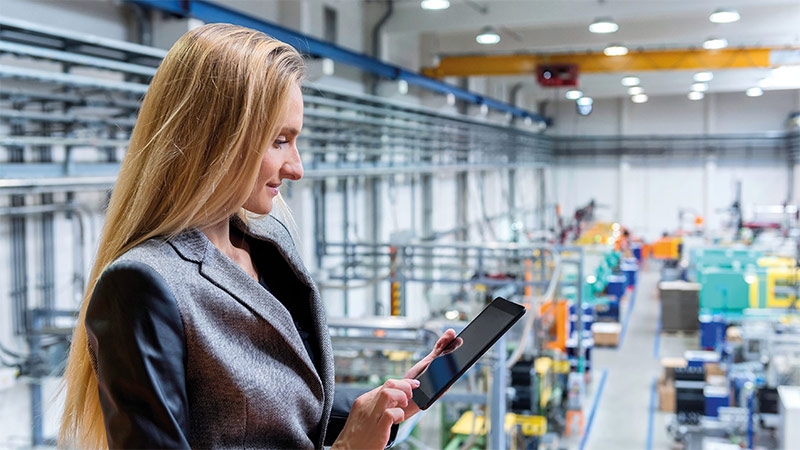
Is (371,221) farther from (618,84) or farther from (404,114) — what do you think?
(618,84)

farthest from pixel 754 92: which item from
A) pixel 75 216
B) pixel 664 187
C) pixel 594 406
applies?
pixel 75 216

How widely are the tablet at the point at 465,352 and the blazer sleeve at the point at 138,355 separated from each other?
0.36m

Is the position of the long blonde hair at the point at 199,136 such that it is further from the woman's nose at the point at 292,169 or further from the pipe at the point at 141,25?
the pipe at the point at 141,25

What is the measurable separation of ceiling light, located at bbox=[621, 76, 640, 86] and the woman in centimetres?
1633

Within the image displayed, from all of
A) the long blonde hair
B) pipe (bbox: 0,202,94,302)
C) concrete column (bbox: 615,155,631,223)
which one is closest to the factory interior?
pipe (bbox: 0,202,94,302)

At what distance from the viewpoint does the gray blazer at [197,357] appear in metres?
0.82

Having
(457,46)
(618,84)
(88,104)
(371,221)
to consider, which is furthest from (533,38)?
(88,104)

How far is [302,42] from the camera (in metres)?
5.95

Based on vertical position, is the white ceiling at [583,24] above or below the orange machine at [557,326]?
above

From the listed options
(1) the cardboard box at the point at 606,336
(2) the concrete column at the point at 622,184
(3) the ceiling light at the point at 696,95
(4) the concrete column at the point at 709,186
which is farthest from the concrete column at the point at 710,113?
(1) the cardboard box at the point at 606,336

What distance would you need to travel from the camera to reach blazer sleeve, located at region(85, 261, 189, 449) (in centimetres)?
82

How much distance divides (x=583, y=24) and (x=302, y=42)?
6451mm

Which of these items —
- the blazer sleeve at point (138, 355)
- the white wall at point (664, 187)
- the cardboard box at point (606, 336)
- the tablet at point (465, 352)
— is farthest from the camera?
the white wall at point (664, 187)

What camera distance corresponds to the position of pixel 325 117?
7477 millimetres
